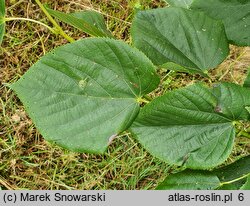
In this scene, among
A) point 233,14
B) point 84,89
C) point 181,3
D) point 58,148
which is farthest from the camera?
point 58,148

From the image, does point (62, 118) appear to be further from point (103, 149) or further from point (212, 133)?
point (212, 133)

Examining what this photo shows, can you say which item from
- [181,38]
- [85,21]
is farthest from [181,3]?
[85,21]

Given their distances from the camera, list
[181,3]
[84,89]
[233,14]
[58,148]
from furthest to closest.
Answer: [58,148], [181,3], [233,14], [84,89]

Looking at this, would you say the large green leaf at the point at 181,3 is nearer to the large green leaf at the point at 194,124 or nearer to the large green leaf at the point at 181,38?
the large green leaf at the point at 181,38

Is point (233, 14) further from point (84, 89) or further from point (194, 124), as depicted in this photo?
point (84, 89)

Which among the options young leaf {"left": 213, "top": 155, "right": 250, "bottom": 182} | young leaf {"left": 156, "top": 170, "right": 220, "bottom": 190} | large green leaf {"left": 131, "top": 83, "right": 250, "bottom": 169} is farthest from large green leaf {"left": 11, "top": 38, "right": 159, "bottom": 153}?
young leaf {"left": 213, "top": 155, "right": 250, "bottom": 182}

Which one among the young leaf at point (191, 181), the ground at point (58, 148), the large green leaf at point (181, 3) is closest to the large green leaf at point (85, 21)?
the large green leaf at point (181, 3)
